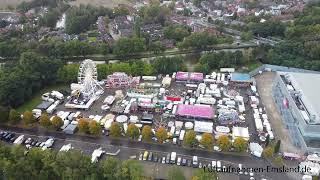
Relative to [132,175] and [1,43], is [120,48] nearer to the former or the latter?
[1,43]

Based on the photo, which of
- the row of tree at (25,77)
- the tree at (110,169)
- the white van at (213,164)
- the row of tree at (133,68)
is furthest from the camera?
the row of tree at (133,68)

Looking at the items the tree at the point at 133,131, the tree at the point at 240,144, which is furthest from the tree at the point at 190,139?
the tree at the point at 133,131

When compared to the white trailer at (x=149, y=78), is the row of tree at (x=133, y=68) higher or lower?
higher

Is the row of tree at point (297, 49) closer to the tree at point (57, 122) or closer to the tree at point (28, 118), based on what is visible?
the tree at point (57, 122)

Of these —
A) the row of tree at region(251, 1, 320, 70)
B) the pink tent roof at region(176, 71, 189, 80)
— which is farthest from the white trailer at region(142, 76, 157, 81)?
the row of tree at region(251, 1, 320, 70)

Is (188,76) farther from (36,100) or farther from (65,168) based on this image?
(65,168)

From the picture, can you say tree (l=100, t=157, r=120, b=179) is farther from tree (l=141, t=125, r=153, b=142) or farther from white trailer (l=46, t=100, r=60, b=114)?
white trailer (l=46, t=100, r=60, b=114)

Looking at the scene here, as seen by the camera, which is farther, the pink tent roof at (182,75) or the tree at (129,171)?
the pink tent roof at (182,75)

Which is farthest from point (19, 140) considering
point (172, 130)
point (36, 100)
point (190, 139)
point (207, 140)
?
point (207, 140)

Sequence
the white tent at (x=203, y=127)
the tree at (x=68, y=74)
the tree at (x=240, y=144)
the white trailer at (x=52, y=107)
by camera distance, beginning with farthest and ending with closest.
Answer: the tree at (x=68, y=74)
the white trailer at (x=52, y=107)
the white tent at (x=203, y=127)
the tree at (x=240, y=144)
